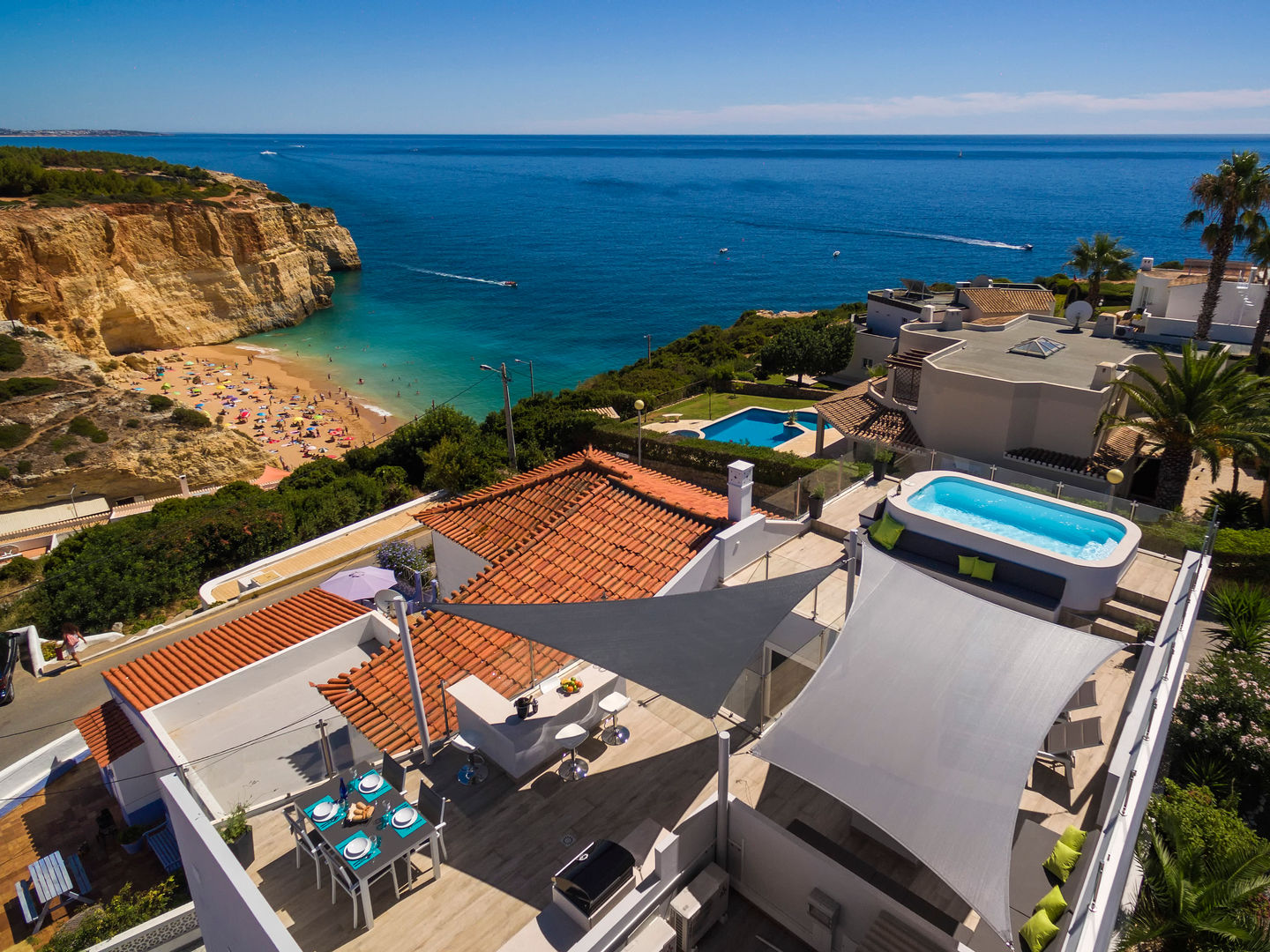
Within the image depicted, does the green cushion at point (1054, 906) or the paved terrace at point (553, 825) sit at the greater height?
the green cushion at point (1054, 906)

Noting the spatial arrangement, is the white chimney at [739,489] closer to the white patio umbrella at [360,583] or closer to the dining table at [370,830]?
the dining table at [370,830]

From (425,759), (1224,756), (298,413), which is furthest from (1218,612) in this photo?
(298,413)

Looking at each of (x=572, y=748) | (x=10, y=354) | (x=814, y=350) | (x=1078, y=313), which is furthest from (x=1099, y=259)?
(x=10, y=354)

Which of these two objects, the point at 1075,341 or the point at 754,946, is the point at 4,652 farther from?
the point at 1075,341

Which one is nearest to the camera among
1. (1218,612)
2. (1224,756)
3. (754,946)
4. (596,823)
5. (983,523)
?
(754,946)

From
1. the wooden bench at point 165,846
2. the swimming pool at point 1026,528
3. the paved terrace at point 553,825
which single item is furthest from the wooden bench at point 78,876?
the swimming pool at point 1026,528
